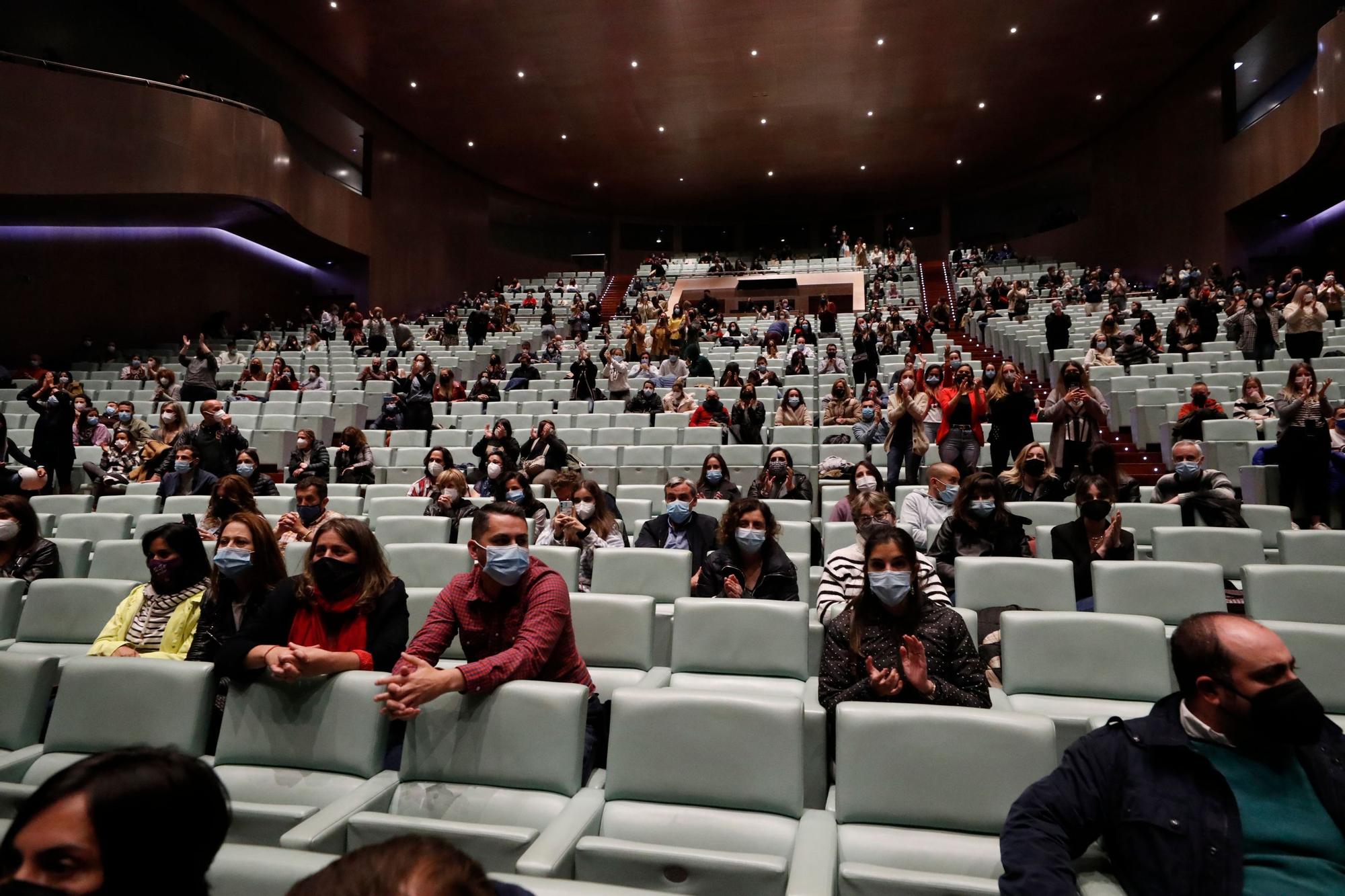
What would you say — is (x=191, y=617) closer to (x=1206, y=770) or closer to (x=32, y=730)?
(x=32, y=730)

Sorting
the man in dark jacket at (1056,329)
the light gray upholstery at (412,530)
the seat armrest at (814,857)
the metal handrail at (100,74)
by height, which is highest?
the metal handrail at (100,74)

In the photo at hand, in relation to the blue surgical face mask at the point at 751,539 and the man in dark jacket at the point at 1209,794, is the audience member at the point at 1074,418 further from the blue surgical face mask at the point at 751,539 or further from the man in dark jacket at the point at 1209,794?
the man in dark jacket at the point at 1209,794

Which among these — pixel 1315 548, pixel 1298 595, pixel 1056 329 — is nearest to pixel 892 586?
pixel 1298 595

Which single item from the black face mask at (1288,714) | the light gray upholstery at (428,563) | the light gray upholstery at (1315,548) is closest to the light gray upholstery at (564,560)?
the light gray upholstery at (428,563)

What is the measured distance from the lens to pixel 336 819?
1611 millimetres

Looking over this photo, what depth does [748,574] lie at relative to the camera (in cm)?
314

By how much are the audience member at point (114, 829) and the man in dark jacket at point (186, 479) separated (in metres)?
4.89

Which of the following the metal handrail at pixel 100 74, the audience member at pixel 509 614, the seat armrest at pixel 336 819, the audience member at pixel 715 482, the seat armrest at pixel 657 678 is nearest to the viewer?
the seat armrest at pixel 336 819

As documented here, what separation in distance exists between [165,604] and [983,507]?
11.4 feet

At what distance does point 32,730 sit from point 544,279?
19080mm

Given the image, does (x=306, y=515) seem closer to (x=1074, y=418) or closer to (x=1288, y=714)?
(x=1288, y=714)

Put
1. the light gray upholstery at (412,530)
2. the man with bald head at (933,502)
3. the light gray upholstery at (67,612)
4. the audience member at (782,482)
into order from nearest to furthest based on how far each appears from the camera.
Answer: the light gray upholstery at (67,612)
the man with bald head at (933,502)
the light gray upholstery at (412,530)
the audience member at (782,482)

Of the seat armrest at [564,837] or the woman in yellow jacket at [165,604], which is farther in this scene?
the woman in yellow jacket at [165,604]

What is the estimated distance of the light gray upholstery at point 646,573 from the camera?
3328 mm
